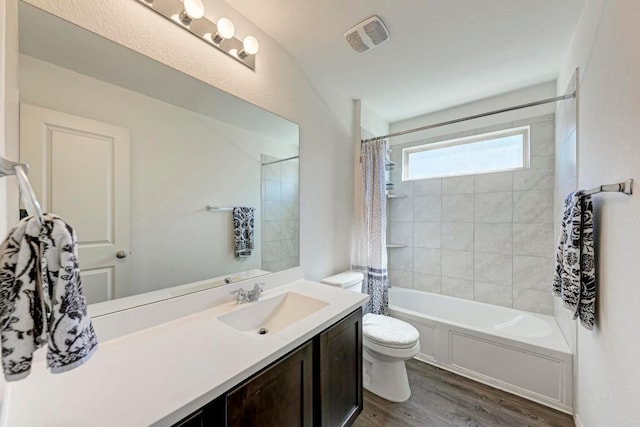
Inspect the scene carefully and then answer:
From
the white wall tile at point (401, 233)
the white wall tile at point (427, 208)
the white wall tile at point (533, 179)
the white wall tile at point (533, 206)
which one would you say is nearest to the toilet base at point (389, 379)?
the white wall tile at point (401, 233)

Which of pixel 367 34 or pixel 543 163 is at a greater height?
pixel 367 34

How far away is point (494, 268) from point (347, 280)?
1.55 m

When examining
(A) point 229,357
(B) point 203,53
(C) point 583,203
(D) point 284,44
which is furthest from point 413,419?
(D) point 284,44

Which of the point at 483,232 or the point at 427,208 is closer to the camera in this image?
the point at 483,232

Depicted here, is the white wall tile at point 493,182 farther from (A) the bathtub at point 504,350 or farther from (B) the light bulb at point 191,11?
(B) the light bulb at point 191,11

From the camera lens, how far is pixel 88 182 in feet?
3.03

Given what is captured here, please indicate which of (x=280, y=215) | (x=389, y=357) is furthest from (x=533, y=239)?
(x=280, y=215)

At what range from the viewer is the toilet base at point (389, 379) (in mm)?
1756

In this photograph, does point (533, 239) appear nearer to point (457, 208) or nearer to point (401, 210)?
point (457, 208)

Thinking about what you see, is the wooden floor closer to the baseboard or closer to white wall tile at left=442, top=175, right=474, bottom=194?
the baseboard

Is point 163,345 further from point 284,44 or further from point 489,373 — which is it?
point 489,373

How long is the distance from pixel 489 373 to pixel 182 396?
218cm

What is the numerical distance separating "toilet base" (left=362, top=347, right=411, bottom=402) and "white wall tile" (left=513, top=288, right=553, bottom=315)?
4.64 feet

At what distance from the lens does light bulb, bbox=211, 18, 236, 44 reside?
129 centimetres
